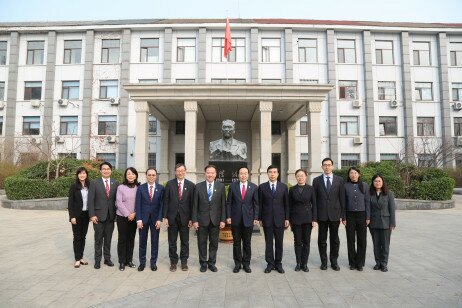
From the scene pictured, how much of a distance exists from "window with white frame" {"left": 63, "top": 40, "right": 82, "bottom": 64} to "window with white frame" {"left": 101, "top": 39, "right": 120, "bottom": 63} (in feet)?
5.45

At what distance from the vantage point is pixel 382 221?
4891mm

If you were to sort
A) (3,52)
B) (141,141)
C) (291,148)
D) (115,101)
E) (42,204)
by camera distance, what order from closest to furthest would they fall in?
1. (42,204)
2. (141,141)
3. (291,148)
4. (115,101)
5. (3,52)

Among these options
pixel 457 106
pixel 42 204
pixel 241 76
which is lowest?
pixel 42 204

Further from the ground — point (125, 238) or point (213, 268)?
point (125, 238)

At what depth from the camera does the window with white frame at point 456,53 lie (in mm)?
22438

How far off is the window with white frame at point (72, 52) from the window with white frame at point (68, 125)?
3.96 metres

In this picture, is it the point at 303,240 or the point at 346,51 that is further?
the point at 346,51

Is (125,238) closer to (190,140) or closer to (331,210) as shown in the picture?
(331,210)

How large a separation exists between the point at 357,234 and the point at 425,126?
67.2ft

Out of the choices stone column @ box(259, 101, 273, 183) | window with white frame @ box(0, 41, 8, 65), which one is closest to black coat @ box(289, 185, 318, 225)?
stone column @ box(259, 101, 273, 183)

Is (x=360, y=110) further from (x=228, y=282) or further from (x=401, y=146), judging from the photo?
(x=228, y=282)

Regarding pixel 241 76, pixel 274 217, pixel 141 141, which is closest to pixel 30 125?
pixel 141 141

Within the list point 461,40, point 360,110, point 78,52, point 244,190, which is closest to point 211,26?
point 78,52

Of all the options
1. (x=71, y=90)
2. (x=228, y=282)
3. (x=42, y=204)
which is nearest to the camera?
(x=228, y=282)
